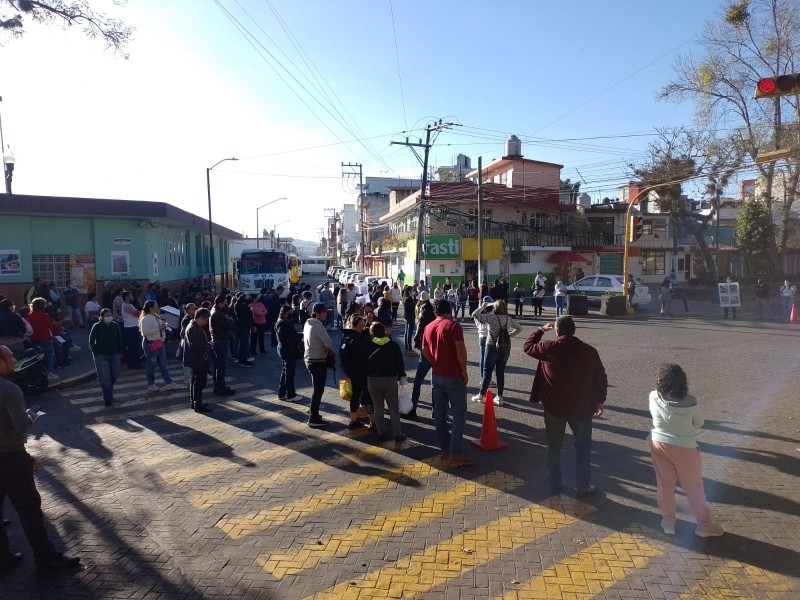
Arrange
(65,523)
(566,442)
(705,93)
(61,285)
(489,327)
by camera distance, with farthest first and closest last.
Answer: (705,93), (61,285), (489,327), (566,442), (65,523)

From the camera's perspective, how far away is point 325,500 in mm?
5758

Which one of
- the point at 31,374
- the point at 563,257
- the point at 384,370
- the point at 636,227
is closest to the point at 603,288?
the point at 636,227

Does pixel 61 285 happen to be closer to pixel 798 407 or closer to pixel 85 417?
pixel 85 417

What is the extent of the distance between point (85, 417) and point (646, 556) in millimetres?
8414

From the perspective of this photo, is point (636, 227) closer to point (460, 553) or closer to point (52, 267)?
point (460, 553)

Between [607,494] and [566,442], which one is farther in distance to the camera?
[566,442]

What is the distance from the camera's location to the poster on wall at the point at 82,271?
23016mm

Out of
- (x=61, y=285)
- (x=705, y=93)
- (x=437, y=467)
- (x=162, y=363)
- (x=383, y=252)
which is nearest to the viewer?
(x=437, y=467)

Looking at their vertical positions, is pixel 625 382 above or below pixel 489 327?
below

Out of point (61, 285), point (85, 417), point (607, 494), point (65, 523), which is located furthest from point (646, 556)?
point (61, 285)

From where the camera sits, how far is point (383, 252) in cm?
4862

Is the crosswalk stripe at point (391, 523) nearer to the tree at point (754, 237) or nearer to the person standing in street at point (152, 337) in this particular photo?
the person standing in street at point (152, 337)

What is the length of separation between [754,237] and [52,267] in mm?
41164

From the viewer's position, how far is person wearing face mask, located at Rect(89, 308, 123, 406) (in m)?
9.48
